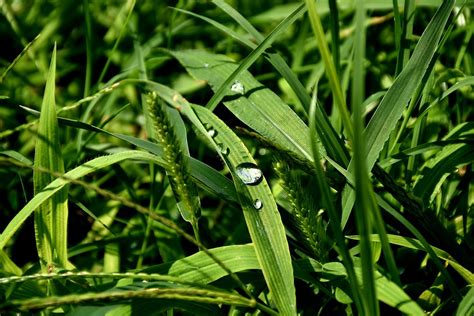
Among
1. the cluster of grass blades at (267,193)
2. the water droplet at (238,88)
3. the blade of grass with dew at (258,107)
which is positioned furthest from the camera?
the water droplet at (238,88)

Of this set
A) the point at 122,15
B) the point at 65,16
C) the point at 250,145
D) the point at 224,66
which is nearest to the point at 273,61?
the point at 224,66

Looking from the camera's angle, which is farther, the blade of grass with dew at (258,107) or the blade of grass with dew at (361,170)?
the blade of grass with dew at (258,107)

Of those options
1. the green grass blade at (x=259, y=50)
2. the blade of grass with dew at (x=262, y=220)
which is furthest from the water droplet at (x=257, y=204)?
the green grass blade at (x=259, y=50)

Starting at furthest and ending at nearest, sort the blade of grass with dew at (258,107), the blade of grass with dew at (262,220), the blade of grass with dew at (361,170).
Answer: the blade of grass with dew at (258,107) → the blade of grass with dew at (262,220) → the blade of grass with dew at (361,170)

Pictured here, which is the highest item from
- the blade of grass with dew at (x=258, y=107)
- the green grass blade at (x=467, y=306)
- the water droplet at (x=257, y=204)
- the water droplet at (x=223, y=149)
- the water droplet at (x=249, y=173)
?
the blade of grass with dew at (x=258, y=107)

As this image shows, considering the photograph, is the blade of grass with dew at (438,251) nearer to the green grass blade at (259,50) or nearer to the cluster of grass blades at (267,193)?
the cluster of grass blades at (267,193)

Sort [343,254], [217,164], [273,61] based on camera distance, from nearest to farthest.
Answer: [343,254]
[273,61]
[217,164]

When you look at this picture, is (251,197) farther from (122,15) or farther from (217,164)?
(122,15)

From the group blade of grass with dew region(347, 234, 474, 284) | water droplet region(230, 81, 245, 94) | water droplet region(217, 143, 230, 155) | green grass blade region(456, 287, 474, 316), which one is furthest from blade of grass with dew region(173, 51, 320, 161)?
green grass blade region(456, 287, 474, 316)
